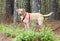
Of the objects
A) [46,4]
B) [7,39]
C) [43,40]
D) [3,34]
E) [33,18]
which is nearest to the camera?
[43,40]

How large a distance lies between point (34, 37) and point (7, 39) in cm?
169

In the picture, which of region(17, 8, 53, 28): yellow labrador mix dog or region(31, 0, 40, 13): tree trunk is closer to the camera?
region(17, 8, 53, 28): yellow labrador mix dog

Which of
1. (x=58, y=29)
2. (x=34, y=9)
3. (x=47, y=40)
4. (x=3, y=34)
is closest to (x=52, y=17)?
(x=34, y=9)

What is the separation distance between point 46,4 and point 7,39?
1706cm

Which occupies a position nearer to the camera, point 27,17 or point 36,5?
point 27,17

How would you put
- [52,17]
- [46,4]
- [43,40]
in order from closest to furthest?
1. [43,40]
2. [52,17]
3. [46,4]

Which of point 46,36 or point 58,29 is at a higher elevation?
point 46,36

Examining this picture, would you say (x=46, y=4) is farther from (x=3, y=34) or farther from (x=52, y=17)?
(x=3, y=34)

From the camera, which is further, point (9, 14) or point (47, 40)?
point (9, 14)

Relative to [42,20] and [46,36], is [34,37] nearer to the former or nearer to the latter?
[46,36]

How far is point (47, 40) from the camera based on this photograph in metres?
7.38

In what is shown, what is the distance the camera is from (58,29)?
1169 centimetres

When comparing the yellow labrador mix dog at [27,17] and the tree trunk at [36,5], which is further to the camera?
the tree trunk at [36,5]

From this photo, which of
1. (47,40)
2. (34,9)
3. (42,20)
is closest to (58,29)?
(42,20)
